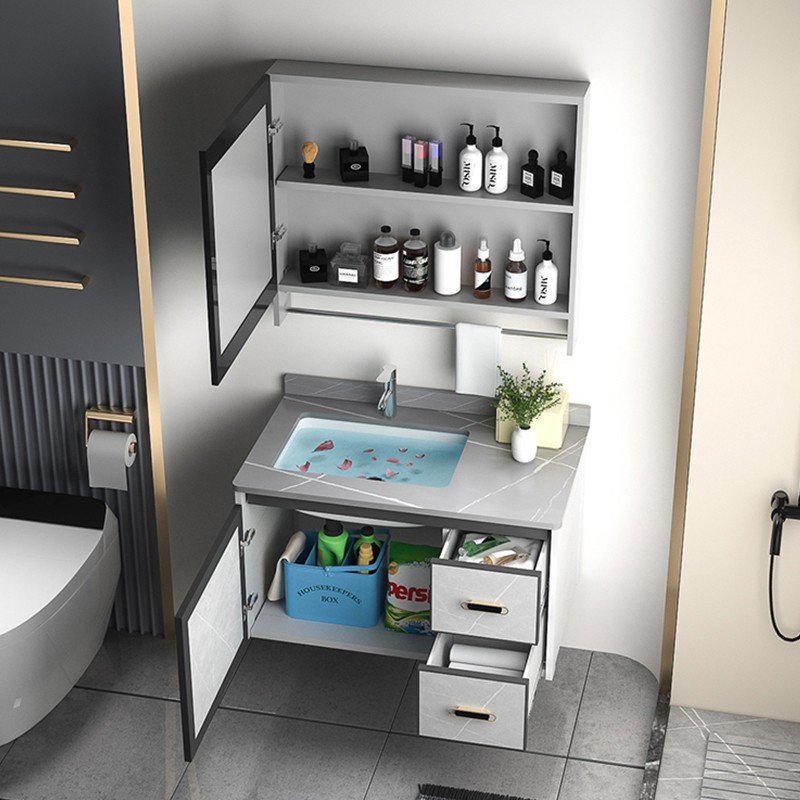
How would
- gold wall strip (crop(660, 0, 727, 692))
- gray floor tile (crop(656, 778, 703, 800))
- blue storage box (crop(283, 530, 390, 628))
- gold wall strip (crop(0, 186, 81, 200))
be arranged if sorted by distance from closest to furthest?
gold wall strip (crop(660, 0, 727, 692)) → gold wall strip (crop(0, 186, 81, 200)) → gray floor tile (crop(656, 778, 703, 800)) → blue storage box (crop(283, 530, 390, 628))

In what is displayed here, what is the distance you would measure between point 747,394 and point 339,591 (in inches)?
42.5

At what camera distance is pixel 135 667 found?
3.74m

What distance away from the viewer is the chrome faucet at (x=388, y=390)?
3455mm

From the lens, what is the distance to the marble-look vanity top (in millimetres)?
3191

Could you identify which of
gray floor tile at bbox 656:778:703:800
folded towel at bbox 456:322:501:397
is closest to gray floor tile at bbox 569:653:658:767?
gray floor tile at bbox 656:778:703:800

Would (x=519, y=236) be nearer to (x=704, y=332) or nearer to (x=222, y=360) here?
(x=704, y=332)

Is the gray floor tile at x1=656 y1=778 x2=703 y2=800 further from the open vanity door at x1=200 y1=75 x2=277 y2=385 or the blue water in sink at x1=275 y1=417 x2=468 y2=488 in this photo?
the open vanity door at x1=200 y1=75 x2=277 y2=385

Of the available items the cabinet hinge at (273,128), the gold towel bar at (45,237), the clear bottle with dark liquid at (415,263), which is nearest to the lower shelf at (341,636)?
the clear bottle with dark liquid at (415,263)

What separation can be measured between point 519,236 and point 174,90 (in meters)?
0.87

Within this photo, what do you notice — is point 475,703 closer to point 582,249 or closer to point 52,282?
point 582,249

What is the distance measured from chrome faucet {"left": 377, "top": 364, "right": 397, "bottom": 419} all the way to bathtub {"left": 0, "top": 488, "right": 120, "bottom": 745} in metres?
0.75

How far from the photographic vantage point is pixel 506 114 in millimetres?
3162

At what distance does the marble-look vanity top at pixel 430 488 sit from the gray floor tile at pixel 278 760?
2.05ft

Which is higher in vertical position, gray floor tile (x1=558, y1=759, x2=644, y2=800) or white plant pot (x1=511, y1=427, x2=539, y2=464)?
white plant pot (x1=511, y1=427, x2=539, y2=464)
